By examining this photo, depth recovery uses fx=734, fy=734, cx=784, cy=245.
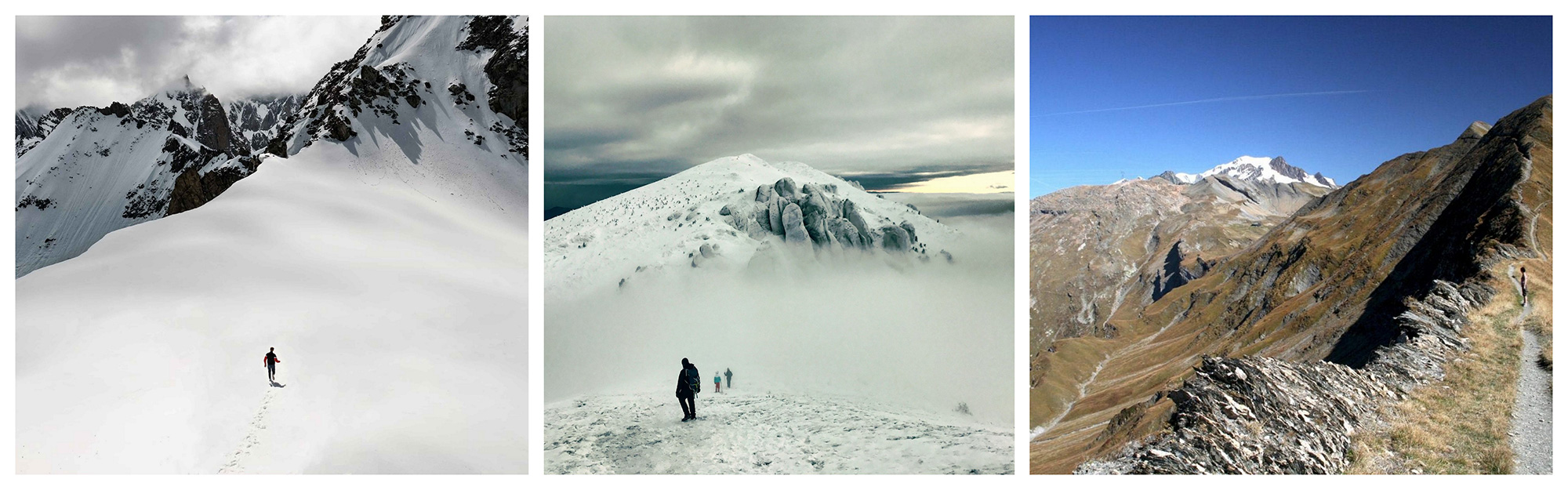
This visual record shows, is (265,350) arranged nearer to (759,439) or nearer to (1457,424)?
(759,439)

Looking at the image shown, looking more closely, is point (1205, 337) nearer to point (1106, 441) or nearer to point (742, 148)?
point (1106, 441)

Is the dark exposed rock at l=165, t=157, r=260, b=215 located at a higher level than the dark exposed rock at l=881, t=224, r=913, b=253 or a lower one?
higher

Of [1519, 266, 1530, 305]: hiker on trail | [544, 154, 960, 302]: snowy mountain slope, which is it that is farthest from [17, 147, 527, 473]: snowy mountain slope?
[1519, 266, 1530, 305]: hiker on trail

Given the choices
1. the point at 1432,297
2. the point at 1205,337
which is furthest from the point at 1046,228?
the point at 1432,297

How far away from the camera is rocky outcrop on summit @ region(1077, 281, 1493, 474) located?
8227 millimetres

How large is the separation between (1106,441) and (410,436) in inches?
358

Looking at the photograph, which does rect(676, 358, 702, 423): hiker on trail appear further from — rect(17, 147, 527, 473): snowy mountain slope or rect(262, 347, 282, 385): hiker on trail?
rect(262, 347, 282, 385): hiker on trail

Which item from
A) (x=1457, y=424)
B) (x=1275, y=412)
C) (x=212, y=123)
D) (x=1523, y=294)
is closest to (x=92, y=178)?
(x=212, y=123)

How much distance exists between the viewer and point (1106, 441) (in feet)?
31.2

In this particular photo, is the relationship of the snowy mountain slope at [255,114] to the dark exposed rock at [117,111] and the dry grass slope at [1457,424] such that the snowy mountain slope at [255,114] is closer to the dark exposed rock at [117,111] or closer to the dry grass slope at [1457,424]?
A: the dark exposed rock at [117,111]

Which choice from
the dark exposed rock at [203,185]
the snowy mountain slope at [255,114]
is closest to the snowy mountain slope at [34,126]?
the snowy mountain slope at [255,114]

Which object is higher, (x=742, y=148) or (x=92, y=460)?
(x=742, y=148)

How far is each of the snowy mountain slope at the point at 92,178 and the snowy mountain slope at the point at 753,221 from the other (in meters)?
56.8

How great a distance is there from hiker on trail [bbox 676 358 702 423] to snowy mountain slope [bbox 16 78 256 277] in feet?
190
